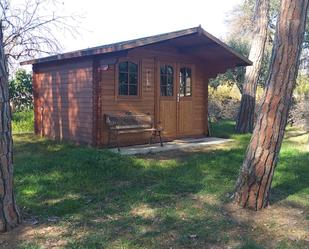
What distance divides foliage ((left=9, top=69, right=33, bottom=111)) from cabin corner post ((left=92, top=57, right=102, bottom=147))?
9131 millimetres

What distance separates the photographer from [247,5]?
82.0 feet

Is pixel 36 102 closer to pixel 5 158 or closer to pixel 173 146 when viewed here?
pixel 173 146

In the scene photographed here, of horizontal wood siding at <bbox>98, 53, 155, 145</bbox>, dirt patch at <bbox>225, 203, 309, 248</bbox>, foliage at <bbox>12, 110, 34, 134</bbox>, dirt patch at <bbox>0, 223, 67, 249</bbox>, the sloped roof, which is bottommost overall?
dirt patch at <bbox>225, 203, 309, 248</bbox>

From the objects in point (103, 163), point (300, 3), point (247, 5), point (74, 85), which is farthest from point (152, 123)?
point (247, 5)

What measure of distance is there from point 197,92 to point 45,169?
20.8ft

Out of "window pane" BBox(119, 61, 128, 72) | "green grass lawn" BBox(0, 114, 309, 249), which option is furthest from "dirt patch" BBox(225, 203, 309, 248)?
"window pane" BBox(119, 61, 128, 72)

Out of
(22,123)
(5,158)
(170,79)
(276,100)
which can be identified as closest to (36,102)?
(22,123)

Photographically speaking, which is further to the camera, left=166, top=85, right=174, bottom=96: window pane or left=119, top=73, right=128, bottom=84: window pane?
left=166, top=85, right=174, bottom=96: window pane

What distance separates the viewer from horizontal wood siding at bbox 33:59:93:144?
9125 millimetres

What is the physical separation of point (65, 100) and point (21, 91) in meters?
7.69

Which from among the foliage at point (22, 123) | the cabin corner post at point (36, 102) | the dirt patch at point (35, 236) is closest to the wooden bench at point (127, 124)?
the cabin corner post at point (36, 102)

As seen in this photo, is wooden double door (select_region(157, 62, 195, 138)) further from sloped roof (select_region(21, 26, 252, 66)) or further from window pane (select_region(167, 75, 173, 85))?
sloped roof (select_region(21, 26, 252, 66))

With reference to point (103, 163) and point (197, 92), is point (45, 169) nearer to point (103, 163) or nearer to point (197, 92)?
point (103, 163)

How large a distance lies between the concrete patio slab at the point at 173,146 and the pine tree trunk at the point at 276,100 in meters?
4.17
